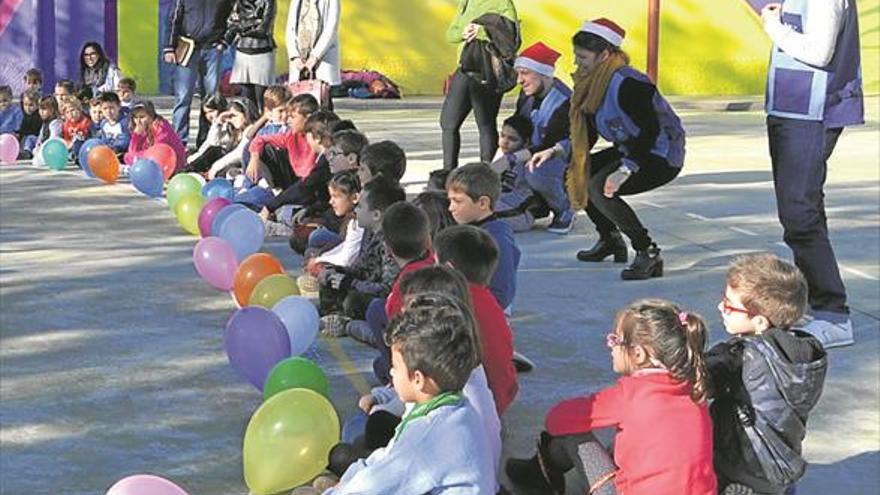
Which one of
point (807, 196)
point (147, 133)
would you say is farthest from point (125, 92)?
point (807, 196)

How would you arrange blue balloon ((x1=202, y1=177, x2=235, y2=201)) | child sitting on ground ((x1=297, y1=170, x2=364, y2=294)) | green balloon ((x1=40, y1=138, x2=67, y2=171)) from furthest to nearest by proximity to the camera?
green balloon ((x1=40, y1=138, x2=67, y2=171)) < blue balloon ((x1=202, y1=177, x2=235, y2=201)) < child sitting on ground ((x1=297, y1=170, x2=364, y2=294))

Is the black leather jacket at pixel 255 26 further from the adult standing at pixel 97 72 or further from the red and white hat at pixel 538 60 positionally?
the adult standing at pixel 97 72

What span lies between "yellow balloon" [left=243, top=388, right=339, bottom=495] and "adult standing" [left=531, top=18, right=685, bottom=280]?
400 centimetres

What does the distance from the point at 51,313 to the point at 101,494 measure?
2932 mm

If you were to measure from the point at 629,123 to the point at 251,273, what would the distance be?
2.37 m

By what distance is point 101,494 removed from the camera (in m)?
5.05

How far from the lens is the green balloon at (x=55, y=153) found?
13812mm

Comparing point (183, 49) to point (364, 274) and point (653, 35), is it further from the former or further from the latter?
point (653, 35)

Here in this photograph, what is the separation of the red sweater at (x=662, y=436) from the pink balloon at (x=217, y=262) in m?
3.97

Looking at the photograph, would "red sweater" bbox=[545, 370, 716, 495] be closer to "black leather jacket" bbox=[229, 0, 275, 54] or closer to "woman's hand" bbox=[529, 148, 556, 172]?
"woman's hand" bbox=[529, 148, 556, 172]

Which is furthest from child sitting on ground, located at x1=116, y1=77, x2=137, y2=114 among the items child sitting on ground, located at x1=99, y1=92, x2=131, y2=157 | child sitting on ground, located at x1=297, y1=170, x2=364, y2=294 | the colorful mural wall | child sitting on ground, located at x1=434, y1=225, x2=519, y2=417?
child sitting on ground, located at x1=434, y1=225, x2=519, y2=417

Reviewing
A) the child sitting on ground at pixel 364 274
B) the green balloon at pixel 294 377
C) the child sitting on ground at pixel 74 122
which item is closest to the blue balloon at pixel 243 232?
the child sitting on ground at pixel 364 274

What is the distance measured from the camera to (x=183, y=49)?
47.1ft

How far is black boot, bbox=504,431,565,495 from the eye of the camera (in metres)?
4.89
